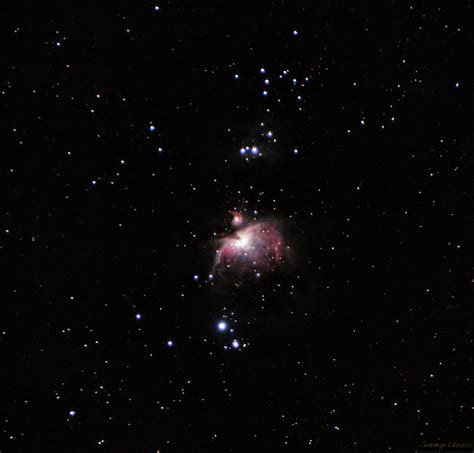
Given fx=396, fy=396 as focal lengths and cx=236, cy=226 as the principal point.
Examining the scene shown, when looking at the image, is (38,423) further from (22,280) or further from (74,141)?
(74,141)

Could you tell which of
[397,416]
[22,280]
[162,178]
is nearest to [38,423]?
[22,280]

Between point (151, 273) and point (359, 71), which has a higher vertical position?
point (359, 71)

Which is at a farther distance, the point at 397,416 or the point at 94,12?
the point at 397,416

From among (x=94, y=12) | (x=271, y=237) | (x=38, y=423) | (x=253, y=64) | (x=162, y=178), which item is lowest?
(x=38, y=423)

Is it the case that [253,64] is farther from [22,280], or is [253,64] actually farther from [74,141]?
[22,280]

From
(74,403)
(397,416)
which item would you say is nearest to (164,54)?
(74,403)

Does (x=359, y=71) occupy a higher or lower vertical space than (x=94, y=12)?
lower
